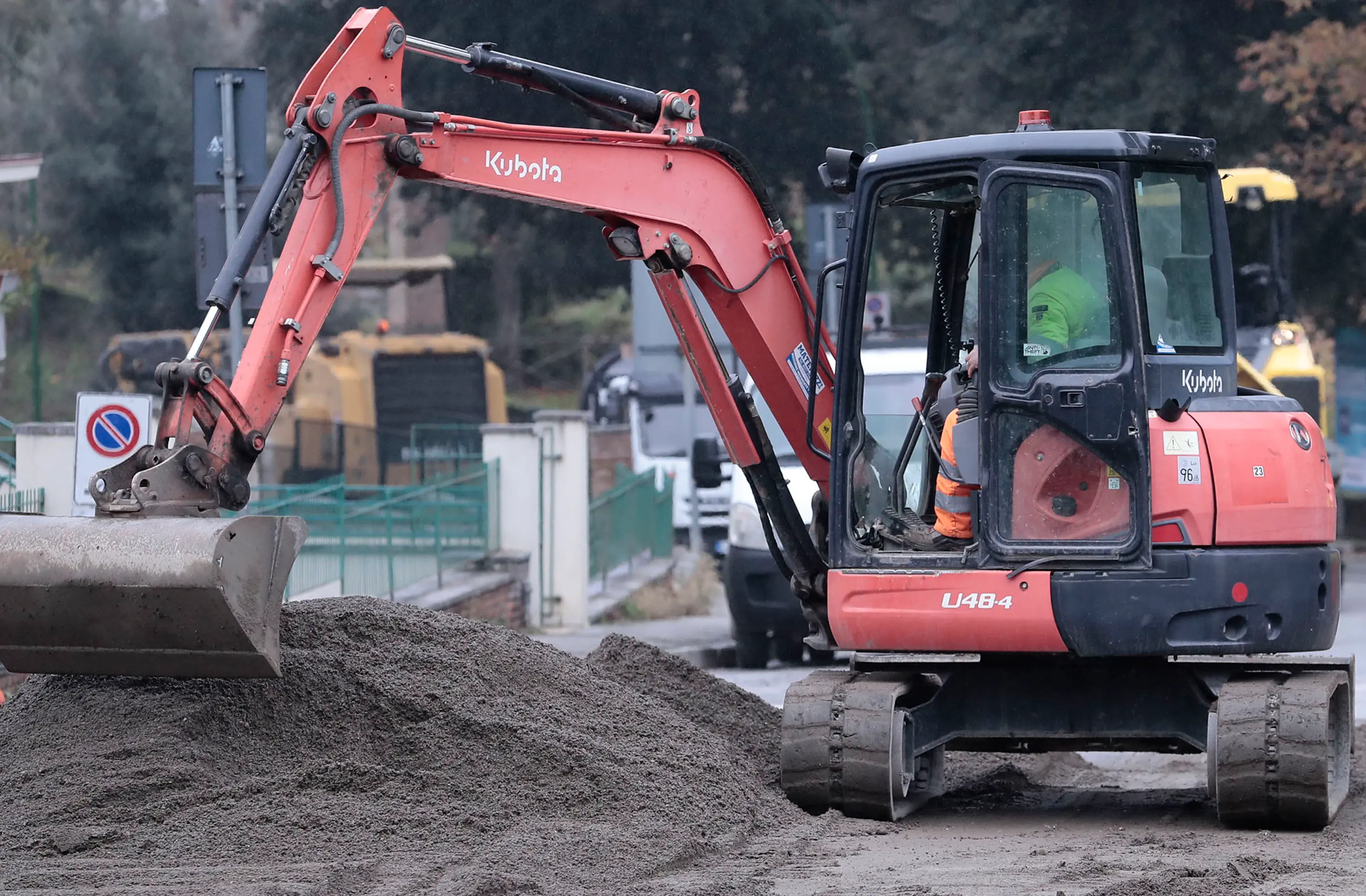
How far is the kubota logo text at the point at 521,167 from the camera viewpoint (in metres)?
8.04

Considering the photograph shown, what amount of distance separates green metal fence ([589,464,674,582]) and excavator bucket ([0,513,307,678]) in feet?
35.5

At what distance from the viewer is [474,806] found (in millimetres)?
7258

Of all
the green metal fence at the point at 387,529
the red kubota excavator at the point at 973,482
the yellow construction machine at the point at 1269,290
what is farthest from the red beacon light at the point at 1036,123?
the yellow construction machine at the point at 1269,290

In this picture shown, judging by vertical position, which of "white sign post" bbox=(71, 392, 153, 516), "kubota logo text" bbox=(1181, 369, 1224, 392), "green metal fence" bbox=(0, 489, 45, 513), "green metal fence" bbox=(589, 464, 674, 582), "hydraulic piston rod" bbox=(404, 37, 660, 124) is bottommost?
"green metal fence" bbox=(589, 464, 674, 582)

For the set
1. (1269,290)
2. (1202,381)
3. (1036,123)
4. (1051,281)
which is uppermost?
(1036,123)

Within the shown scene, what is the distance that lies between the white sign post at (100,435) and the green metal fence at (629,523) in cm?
771

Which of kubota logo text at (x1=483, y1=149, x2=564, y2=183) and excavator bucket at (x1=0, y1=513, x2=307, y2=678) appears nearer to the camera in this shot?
excavator bucket at (x1=0, y1=513, x2=307, y2=678)

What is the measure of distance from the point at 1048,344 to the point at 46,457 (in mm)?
7763

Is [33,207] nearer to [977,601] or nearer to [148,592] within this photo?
[148,592]

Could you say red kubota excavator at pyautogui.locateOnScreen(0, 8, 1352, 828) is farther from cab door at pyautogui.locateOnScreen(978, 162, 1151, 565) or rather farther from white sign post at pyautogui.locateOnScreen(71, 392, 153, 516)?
white sign post at pyautogui.locateOnScreen(71, 392, 153, 516)

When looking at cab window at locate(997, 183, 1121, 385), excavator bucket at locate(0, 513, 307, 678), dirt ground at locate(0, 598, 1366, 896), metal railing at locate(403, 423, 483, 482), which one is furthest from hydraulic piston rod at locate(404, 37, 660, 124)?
metal railing at locate(403, 423, 483, 482)

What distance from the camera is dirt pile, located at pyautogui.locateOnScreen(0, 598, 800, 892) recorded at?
6.78 meters

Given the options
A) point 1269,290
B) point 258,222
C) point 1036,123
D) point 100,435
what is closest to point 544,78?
point 258,222

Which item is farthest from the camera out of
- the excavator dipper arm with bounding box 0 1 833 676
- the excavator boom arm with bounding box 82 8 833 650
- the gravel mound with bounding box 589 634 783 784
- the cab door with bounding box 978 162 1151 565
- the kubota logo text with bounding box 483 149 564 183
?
the gravel mound with bounding box 589 634 783 784
